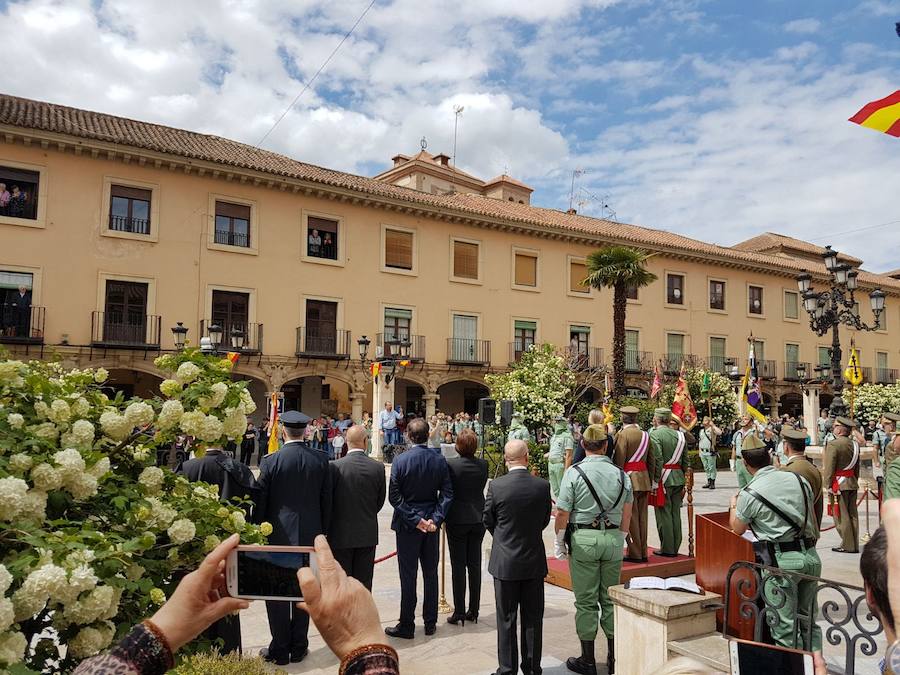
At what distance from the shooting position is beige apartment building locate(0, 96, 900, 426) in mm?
21609

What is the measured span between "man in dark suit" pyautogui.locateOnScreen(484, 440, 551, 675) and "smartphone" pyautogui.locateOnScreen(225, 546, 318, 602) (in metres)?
3.43

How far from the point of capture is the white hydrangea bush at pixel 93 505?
202 cm

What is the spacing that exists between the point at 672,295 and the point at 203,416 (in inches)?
1350

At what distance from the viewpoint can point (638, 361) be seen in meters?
33.0

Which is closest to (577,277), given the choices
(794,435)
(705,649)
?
(794,435)

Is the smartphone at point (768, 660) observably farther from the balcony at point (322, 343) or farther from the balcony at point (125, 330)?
the balcony at point (322, 343)

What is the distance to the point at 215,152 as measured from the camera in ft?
82.5

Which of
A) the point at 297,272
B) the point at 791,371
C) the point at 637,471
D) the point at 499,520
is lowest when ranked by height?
the point at 499,520

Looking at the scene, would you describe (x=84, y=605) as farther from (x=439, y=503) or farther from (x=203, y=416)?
(x=439, y=503)

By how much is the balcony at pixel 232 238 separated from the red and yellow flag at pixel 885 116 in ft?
70.0

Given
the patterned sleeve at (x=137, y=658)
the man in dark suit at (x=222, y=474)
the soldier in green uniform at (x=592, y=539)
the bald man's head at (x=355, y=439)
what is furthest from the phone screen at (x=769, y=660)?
the bald man's head at (x=355, y=439)

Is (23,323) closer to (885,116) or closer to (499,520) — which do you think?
(499,520)

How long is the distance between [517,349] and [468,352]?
8.05ft

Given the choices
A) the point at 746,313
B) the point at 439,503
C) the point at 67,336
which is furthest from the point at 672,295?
the point at 439,503
